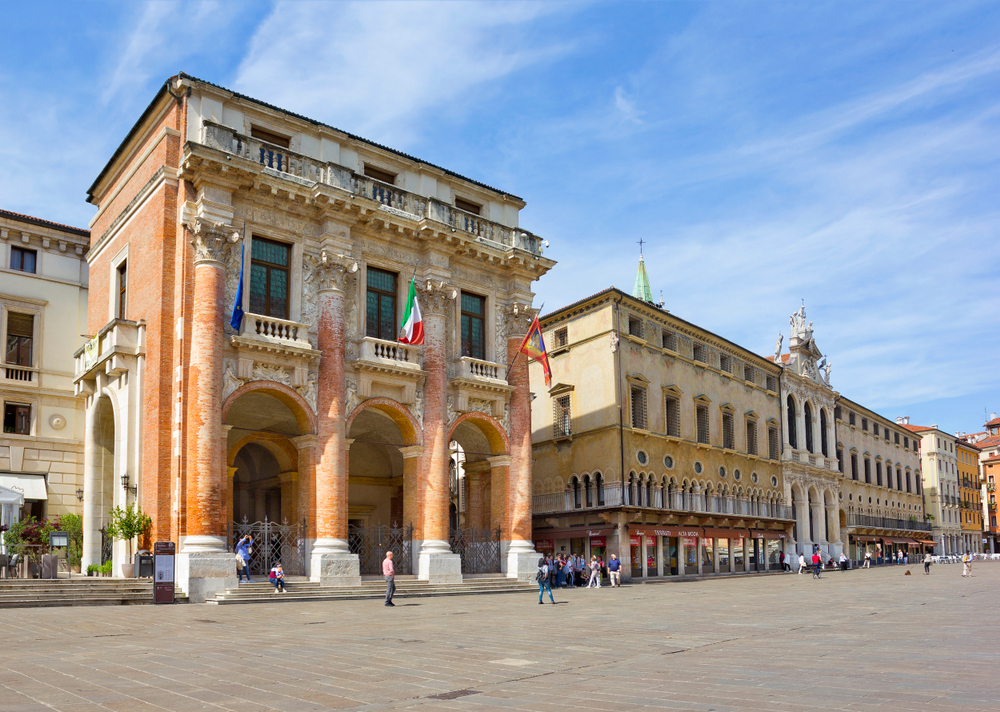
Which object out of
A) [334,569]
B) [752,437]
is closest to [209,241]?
[334,569]

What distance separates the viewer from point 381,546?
98.9ft

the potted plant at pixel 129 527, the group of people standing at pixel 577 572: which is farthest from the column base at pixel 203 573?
the group of people standing at pixel 577 572

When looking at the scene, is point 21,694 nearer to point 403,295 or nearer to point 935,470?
point 403,295

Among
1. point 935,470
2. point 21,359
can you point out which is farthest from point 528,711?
point 935,470

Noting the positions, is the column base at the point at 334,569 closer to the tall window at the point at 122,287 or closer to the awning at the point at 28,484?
the tall window at the point at 122,287

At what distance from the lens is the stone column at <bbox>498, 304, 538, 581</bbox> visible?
101 feet

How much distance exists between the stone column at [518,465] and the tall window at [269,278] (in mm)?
8899

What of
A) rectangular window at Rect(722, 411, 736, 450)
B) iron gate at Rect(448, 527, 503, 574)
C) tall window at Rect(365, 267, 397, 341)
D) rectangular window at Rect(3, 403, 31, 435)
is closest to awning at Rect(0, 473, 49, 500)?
rectangular window at Rect(3, 403, 31, 435)

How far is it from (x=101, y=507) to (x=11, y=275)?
9.18m

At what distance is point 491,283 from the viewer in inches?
1261

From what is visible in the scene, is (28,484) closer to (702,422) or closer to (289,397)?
(289,397)

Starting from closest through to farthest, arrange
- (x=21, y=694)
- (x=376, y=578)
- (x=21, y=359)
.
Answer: (x=21, y=694)
(x=376, y=578)
(x=21, y=359)

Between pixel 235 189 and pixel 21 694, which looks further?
pixel 235 189

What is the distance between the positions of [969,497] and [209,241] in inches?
3992
